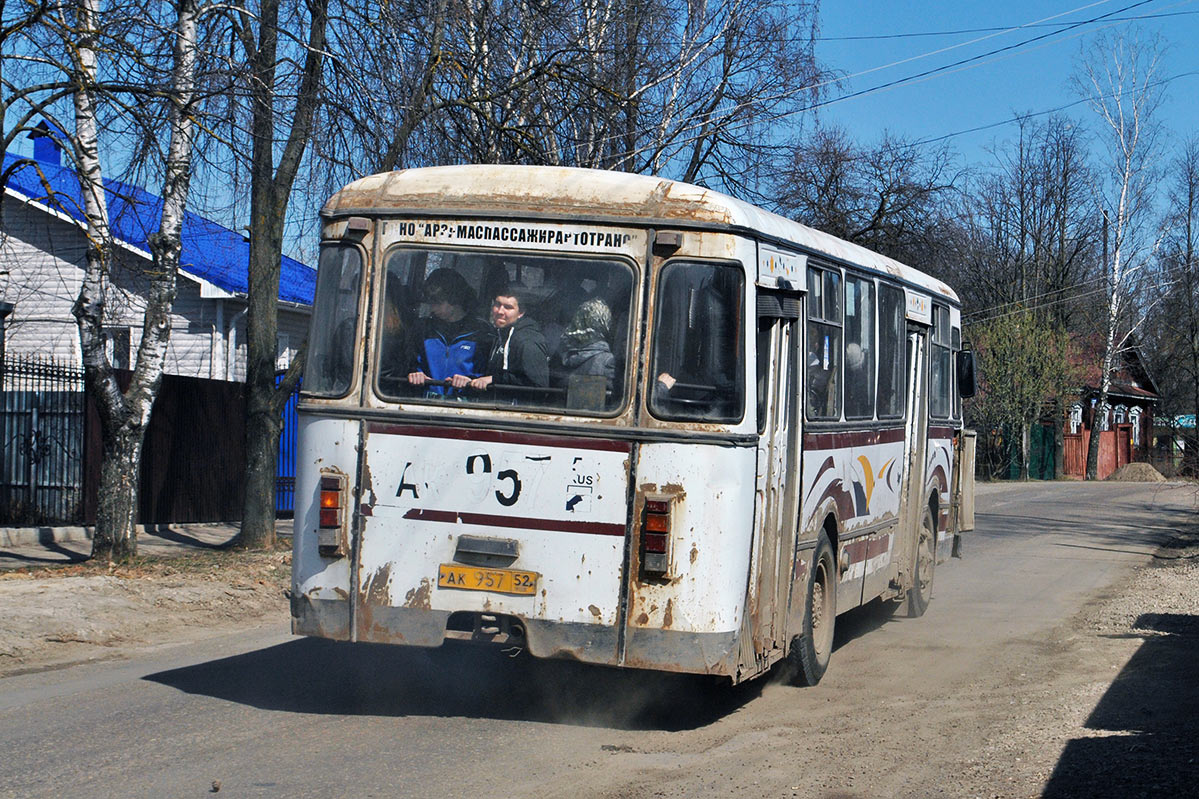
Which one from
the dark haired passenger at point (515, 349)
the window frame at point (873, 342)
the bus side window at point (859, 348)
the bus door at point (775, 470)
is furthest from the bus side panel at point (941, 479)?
the dark haired passenger at point (515, 349)

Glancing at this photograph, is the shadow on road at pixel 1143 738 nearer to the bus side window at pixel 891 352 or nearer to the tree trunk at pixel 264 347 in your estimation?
the bus side window at pixel 891 352

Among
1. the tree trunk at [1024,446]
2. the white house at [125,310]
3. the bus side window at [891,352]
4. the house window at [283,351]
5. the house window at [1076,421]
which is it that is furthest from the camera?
the house window at [1076,421]

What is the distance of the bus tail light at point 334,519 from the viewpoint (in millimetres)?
7434

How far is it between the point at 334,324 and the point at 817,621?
3940mm

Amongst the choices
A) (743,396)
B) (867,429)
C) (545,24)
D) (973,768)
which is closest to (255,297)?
(545,24)

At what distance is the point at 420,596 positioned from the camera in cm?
736

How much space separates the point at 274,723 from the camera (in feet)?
24.3

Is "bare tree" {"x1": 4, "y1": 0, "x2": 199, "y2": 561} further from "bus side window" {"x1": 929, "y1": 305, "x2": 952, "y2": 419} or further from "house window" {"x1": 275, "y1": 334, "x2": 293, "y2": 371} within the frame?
"house window" {"x1": 275, "y1": 334, "x2": 293, "y2": 371}

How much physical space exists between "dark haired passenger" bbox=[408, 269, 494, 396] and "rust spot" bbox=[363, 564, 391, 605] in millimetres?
1041

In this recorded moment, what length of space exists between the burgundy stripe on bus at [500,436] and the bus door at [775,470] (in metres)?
0.92

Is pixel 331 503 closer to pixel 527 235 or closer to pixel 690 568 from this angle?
pixel 527 235

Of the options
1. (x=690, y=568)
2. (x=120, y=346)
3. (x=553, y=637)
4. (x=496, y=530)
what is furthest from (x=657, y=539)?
(x=120, y=346)

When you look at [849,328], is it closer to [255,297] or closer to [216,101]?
[216,101]

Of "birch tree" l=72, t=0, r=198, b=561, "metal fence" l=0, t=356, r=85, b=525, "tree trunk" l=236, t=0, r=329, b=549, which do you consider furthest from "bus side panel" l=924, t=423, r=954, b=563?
"metal fence" l=0, t=356, r=85, b=525
